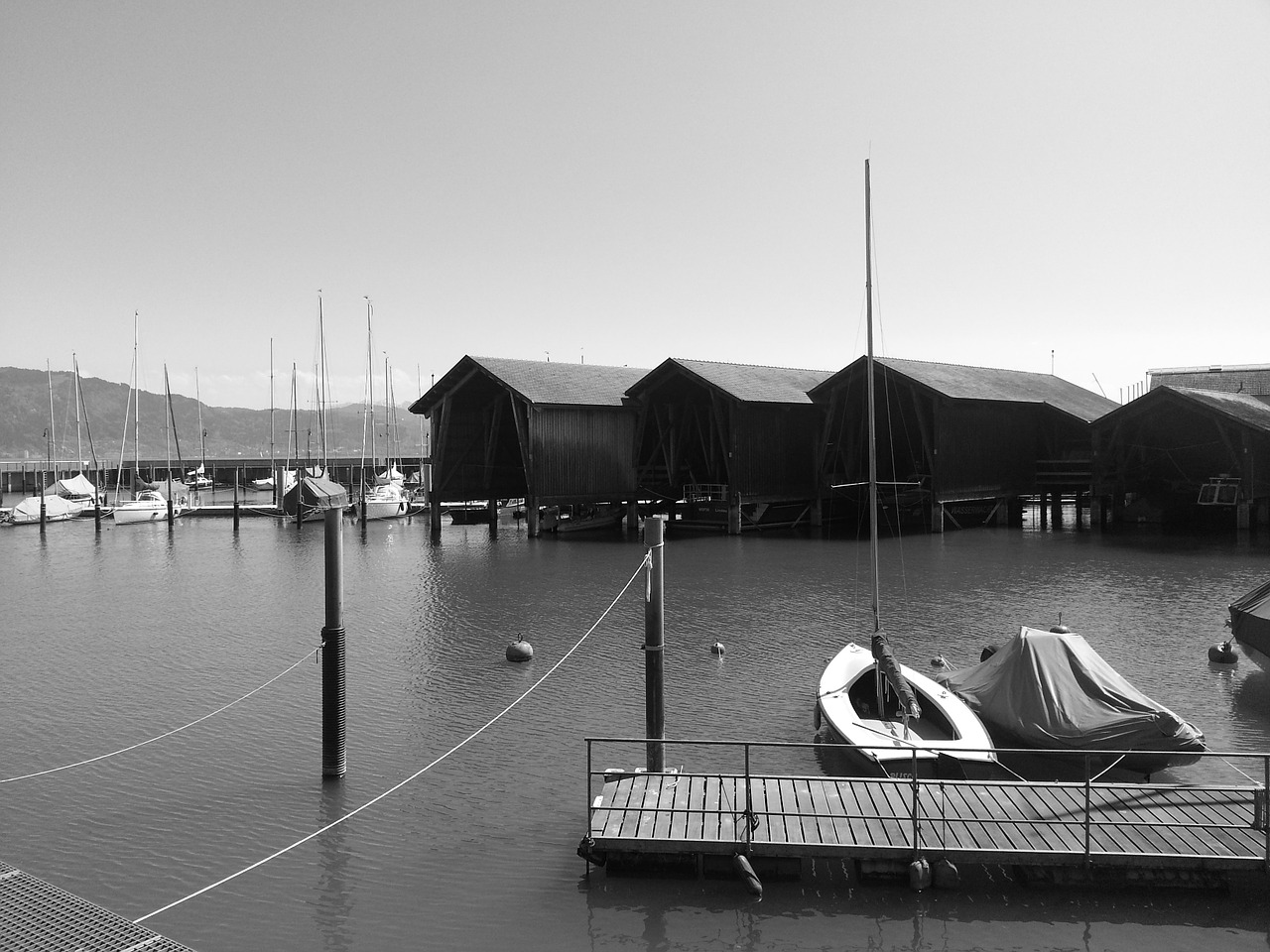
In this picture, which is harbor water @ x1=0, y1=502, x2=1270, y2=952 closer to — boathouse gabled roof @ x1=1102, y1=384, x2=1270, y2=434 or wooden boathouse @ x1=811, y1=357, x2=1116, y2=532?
boathouse gabled roof @ x1=1102, y1=384, x2=1270, y2=434

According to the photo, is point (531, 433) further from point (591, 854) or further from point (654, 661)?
point (591, 854)

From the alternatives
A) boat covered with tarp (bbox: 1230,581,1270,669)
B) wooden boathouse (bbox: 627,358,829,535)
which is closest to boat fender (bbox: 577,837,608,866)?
boat covered with tarp (bbox: 1230,581,1270,669)

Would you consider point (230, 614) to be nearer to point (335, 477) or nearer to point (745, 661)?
point (745, 661)

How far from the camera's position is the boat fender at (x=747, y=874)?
33.6 feet

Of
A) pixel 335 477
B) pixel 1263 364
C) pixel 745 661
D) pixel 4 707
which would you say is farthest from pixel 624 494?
pixel 1263 364

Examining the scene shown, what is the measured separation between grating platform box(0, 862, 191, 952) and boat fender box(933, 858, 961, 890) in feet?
25.8

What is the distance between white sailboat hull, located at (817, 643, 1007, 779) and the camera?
505 inches

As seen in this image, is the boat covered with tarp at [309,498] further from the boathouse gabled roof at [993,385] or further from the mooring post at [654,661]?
the mooring post at [654,661]

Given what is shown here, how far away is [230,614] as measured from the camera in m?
28.9

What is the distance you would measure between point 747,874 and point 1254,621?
535 inches

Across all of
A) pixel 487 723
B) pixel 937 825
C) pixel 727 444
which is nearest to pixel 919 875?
pixel 937 825

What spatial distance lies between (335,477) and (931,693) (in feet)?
322

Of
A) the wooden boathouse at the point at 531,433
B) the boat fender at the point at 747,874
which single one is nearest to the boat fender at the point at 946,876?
the boat fender at the point at 747,874

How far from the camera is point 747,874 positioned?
10.3 metres
